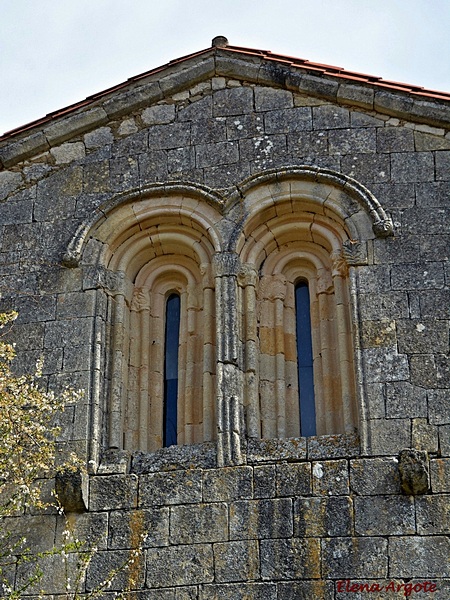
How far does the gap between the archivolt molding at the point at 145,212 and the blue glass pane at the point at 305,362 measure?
3.77 feet

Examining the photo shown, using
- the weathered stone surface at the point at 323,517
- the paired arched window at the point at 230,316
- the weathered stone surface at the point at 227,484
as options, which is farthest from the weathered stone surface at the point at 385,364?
the weathered stone surface at the point at 227,484

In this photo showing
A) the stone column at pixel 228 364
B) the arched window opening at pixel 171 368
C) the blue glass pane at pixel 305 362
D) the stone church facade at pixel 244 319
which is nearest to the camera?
the stone church facade at pixel 244 319

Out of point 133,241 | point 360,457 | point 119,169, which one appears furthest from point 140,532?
point 119,169

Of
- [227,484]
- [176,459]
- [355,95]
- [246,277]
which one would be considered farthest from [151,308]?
[355,95]

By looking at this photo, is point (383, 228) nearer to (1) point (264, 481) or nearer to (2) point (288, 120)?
(2) point (288, 120)

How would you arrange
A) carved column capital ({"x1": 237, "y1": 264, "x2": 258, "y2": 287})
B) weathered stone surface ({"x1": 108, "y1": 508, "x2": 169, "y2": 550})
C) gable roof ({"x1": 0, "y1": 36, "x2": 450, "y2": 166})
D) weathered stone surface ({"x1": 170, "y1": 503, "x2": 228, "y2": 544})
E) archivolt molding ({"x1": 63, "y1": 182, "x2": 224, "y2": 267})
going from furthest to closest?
gable roof ({"x1": 0, "y1": 36, "x2": 450, "y2": 166}), archivolt molding ({"x1": 63, "y1": 182, "x2": 224, "y2": 267}), carved column capital ({"x1": 237, "y1": 264, "x2": 258, "y2": 287}), weathered stone surface ({"x1": 108, "y1": 508, "x2": 169, "y2": 550}), weathered stone surface ({"x1": 170, "y1": 503, "x2": 228, "y2": 544})

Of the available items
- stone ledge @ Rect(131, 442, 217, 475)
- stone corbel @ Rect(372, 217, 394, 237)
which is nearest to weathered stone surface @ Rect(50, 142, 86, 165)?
stone corbel @ Rect(372, 217, 394, 237)

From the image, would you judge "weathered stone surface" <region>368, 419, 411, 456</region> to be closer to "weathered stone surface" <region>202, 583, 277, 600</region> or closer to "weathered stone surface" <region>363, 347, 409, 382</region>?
"weathered stone surface" <region>363, 347, 409, 382</region>

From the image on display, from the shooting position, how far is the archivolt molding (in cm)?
1137

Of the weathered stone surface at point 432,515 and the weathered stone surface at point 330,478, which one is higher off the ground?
the weathered stone surface at point 330,478

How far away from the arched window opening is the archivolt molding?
0.87 metres

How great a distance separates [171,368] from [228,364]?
0.91m

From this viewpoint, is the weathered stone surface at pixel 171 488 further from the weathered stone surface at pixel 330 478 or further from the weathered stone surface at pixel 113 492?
the weathered stone surface at pixel 330 478

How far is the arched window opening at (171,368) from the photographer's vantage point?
35.8 feet
